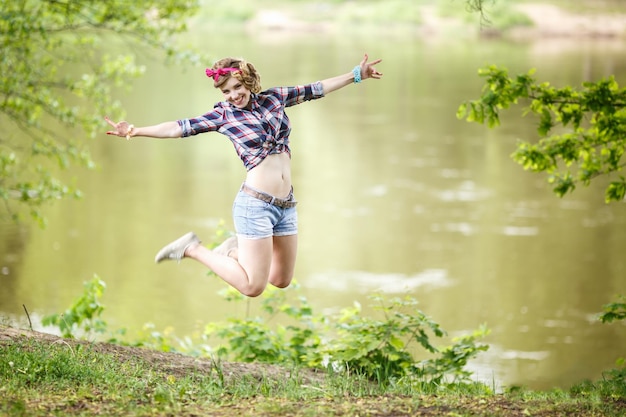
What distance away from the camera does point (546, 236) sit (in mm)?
17188

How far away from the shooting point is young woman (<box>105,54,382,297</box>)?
5496mm

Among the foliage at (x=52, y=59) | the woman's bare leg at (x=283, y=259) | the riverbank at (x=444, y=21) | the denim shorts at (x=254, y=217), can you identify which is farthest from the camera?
the riverbank at (x=444, y=21)

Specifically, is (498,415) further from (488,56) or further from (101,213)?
(488,56)

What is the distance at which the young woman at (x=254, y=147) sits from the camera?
5496mm

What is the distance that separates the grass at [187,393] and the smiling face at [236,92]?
1.70 m

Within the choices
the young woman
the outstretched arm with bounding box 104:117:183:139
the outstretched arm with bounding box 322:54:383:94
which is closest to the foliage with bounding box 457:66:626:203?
the outstretched arm with bounding box 322:54:383:94

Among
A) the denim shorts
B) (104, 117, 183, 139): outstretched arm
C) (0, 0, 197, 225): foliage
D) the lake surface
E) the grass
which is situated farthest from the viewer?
the lake surface

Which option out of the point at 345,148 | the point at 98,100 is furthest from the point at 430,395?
the point at 345,148

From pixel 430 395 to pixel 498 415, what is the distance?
23.8 inches

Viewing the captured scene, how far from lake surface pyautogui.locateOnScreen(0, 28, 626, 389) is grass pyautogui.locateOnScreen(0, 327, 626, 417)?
→ 2928 millimetres

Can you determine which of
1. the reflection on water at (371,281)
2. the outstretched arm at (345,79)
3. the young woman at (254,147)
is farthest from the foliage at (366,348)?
the reflection on water at (371,281)

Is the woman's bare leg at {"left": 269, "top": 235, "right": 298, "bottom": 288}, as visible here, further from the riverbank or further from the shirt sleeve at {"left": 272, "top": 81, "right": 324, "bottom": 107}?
the riverbank

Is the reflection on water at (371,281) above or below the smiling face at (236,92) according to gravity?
below

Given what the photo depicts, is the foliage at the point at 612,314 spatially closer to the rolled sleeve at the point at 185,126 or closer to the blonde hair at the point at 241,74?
the blonde hair at the point at 241,74
